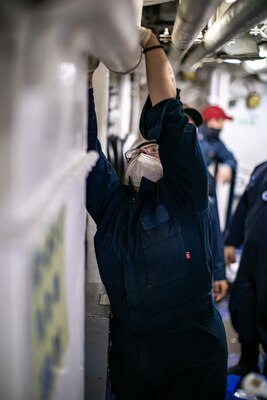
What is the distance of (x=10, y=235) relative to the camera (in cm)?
45

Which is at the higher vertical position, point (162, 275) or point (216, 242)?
point (162, 275)

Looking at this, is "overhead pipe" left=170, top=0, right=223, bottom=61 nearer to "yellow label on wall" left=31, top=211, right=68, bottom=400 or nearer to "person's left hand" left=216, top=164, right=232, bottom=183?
"yellow label on wall" left=31, top=211, right=68, bottom=400

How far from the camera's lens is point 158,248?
1.30m

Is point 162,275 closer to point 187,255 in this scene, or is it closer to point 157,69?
point 187,255

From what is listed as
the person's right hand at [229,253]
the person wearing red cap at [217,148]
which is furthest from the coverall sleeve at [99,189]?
the person wearing red cap at [217,148]

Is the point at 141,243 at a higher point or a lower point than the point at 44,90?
lower

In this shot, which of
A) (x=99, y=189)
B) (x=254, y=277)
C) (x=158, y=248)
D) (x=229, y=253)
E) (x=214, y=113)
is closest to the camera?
(x=158, y=248)

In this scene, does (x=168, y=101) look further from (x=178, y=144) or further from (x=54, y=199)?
(x=54, y=199)

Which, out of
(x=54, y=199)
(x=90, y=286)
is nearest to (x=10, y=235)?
(x=54, y=199)

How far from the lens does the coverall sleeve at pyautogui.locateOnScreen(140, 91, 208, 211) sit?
1.18 meters

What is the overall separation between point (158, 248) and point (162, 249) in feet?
0.04

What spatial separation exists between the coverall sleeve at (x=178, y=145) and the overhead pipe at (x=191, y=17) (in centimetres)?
21

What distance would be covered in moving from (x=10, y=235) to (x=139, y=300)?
36.9 inches

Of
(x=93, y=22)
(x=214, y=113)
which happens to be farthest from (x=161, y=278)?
(x=214, y=113)
